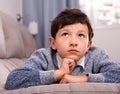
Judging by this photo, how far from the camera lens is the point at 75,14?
41.6 inches

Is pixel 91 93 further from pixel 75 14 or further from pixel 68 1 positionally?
pixel 68 1

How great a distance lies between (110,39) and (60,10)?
24.9 inches

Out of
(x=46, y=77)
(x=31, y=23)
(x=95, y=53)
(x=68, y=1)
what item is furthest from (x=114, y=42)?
(x=46, y=77)

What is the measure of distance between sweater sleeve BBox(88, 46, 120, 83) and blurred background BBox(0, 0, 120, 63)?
1.61m

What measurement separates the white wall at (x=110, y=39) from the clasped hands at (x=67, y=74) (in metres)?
1.69

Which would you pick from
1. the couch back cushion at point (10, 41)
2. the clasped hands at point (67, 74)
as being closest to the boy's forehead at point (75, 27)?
the clasped hands at point (67, 74)

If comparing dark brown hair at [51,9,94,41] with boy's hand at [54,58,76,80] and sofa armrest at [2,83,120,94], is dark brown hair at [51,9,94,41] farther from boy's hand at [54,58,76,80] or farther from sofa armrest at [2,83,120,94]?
sofa armrest at [2,83,120,94]

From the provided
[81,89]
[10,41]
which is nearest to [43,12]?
[10,41]

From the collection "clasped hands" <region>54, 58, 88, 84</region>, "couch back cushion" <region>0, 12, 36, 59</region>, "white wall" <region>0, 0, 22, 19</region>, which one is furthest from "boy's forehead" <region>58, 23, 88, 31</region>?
"white wall" <region>0, 0, 22, 19</region>

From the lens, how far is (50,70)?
980 mm

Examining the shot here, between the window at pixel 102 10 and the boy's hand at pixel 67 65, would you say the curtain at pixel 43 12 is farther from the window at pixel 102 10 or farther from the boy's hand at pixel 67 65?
the boy's hand at pixel 67 65

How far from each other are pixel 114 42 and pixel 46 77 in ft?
6.22

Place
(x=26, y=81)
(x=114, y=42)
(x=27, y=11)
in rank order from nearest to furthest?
(x=26, y=81) → (x=114, y=42) → (x=27, y=11)

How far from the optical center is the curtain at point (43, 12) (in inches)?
109
